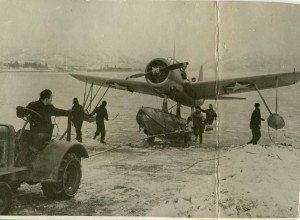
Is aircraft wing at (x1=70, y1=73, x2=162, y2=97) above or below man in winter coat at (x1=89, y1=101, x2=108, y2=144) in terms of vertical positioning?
above

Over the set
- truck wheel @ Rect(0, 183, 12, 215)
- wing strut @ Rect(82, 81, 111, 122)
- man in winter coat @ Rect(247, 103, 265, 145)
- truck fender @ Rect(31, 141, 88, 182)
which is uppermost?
wing strut @ Rect(82, 81, 111, 122)

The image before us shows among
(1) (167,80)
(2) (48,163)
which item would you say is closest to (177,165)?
(1) (167,80)

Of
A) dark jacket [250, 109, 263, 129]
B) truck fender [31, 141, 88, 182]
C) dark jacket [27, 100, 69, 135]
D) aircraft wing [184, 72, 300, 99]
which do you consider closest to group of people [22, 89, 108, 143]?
dark jacket [27, 100, 69, 135]

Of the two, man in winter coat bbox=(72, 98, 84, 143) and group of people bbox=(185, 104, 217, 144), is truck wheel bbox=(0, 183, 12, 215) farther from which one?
group of people bbox=(185, 104, 217, 144)

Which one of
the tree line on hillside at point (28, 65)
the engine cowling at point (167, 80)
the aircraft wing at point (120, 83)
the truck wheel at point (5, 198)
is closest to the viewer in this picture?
the truck wheel at point (5, 198)

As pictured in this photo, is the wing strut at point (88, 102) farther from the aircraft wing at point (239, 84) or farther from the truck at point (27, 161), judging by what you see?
Answer: the aircraft wing at point (239, 84)

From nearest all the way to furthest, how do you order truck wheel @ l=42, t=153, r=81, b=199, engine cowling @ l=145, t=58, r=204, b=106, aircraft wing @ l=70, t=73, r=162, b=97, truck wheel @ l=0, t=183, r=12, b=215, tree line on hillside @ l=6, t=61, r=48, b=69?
truck wheel @ l=0, t=183, r=12, b=215 < truck wheel @ l=42, t=153, r=81, b=199 < tree line on hillside @ l=6, t=61, r=48, b=69 < aircraft wing @ l=70, t=73, r=162, b=97 < engine cowling @ l=145, t=58, r=204, b=106

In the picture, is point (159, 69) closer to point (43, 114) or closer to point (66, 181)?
point (43, 114)

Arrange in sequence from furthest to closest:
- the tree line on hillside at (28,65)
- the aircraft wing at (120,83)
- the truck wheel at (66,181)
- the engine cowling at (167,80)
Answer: the engine cowling at (167,80) → the aircraft wing at (120,83) → the tree line on hillside at (28,65) → the truck wheel at (66,181)

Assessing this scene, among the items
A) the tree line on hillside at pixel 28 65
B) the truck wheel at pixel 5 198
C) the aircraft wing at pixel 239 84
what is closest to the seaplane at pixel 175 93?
the aircraft wing at pixel 239 84
